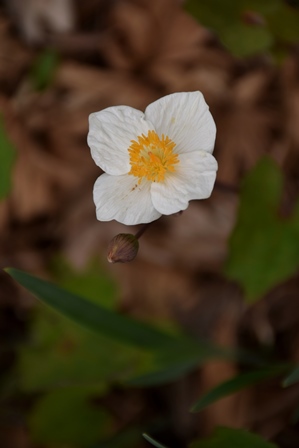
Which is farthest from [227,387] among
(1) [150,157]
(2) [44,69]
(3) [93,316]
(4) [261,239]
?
(2) [44,69]

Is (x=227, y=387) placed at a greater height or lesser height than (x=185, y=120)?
lesser

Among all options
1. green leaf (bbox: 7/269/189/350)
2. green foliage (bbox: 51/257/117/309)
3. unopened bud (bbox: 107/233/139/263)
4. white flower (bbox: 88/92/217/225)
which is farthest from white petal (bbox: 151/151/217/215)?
green foliage (bbox: 51/257/117/309)

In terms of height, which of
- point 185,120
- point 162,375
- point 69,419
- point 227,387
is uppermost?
point 185,120

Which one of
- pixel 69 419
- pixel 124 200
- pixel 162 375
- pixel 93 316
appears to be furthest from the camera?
pixel 69 419

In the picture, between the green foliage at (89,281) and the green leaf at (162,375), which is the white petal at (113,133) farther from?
the green foliage at (89,281)

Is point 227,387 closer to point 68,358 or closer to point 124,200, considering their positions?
point 124,200

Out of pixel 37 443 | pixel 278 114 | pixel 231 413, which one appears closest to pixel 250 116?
pixel 278 114

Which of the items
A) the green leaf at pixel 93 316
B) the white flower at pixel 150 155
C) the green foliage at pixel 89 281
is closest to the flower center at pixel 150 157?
the white flower at pixel 150 155
